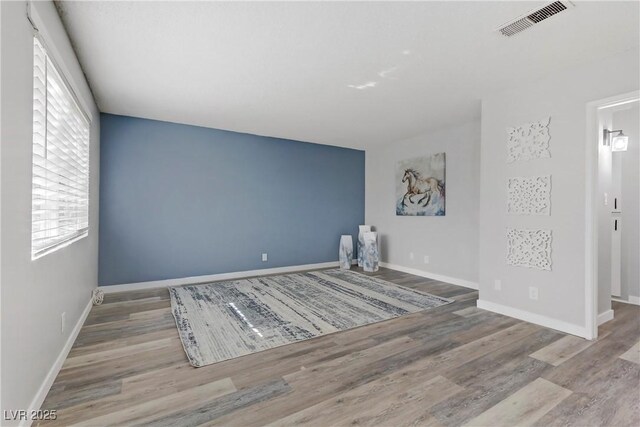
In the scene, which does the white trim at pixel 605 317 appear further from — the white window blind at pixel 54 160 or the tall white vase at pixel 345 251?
the white window blind at pixel 54 160

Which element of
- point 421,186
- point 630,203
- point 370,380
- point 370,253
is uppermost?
point 421,186

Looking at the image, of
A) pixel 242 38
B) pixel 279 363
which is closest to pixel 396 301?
pixel 279 363

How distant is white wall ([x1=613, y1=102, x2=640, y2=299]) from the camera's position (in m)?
3.46

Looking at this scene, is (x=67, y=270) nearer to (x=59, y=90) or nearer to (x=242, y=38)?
(x=59, y=90)

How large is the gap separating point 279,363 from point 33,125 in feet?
6.86

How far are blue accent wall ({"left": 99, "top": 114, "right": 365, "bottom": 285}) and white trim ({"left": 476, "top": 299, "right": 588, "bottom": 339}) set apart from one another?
3.08m

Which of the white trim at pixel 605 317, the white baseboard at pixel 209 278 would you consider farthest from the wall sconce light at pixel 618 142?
the white baseboard at pixel 209 278

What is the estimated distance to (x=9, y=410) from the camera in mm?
1280

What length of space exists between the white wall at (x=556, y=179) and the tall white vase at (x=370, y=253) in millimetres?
2180

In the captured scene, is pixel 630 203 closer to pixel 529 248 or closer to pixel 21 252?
pixel 529 248

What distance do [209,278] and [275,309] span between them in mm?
1818

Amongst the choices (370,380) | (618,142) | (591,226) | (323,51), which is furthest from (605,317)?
(323,51)

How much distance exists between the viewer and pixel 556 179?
2758 millimetres

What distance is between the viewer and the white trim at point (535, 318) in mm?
2614
